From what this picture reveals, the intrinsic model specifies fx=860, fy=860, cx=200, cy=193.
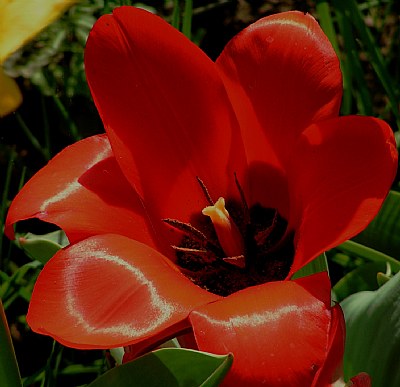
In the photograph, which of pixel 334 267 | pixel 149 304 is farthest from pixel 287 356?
pixel 334 267

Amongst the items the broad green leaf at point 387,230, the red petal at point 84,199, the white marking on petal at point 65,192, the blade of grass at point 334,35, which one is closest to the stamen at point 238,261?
the red petal at point 84,199

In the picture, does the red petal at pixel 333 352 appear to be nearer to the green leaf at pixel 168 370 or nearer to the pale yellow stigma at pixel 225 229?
the green leaf at pixel 168 370

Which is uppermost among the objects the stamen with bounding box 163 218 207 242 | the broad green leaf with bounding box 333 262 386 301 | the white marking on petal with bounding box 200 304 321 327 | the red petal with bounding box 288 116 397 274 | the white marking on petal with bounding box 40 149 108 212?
the red petal with bounding box 288 116 397 274

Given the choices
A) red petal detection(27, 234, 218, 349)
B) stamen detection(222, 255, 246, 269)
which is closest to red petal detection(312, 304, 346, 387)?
red petal detection(27, 234, 218, 349)

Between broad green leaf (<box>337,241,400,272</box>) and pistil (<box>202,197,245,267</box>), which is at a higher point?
pistil (<box>202,197,245,267</box>)

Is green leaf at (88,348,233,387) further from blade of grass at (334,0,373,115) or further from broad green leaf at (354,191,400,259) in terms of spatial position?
blade of grass at (334,0,373,115)

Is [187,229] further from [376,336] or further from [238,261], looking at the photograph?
[376,336]

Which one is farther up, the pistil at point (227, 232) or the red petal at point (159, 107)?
the red petal at point (159, 107)

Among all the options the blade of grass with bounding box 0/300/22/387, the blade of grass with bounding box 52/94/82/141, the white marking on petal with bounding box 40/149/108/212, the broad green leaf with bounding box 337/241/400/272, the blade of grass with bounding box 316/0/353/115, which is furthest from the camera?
the blade of grass with bounding box 52/94/82/141
